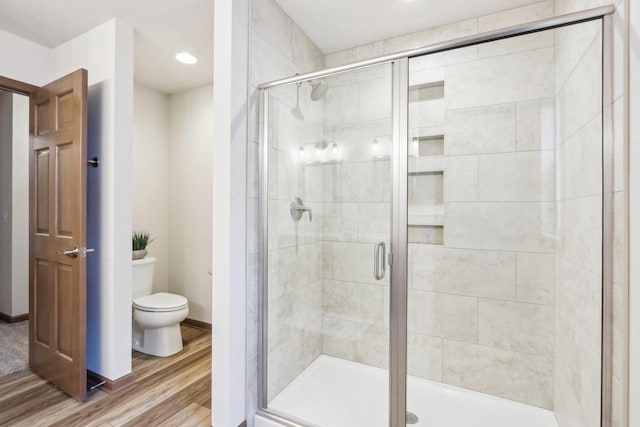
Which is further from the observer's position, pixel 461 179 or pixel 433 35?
pixel 433 35

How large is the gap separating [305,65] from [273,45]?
38cm

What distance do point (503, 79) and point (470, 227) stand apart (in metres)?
0.81

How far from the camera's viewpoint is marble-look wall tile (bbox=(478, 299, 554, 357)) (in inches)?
64.4

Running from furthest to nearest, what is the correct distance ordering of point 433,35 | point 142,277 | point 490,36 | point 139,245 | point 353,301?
point 139,245 < point 142,277 < point 433,35 < point 353,301 < point 490,36

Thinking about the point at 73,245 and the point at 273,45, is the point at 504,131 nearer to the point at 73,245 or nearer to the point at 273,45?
the point at 273,45

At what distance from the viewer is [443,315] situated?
196 centimetres

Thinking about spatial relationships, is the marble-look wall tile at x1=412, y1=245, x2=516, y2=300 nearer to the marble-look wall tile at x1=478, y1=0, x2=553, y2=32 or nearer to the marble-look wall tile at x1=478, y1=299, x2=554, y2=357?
the marble-look wall tile at x1=478, y1=299, x2=554, y2=357

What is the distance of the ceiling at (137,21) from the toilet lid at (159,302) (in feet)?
6.51

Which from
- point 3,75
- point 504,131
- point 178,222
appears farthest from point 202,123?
point 504,131

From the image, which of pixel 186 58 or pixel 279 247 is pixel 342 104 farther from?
pixel 186 58

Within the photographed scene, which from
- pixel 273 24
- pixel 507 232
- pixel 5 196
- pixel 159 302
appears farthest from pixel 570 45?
pixel 5 196

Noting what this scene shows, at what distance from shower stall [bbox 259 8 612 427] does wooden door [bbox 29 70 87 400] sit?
1133 millimetres

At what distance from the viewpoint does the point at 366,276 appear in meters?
1.70

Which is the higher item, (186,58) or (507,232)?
(186,58)
